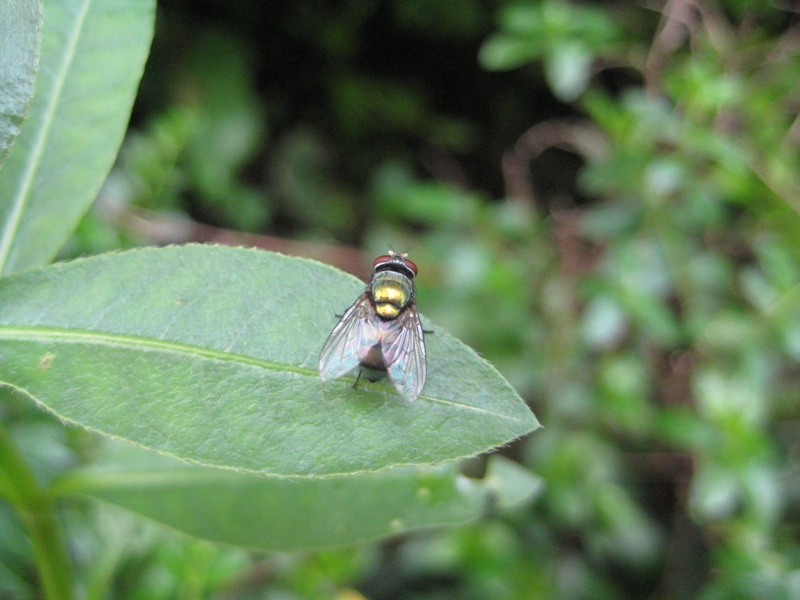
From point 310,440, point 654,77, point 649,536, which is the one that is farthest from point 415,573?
point 654,77

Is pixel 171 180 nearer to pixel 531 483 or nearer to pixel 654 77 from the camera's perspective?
pixel 531 483

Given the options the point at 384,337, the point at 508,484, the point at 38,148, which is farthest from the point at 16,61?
the point at 508,484

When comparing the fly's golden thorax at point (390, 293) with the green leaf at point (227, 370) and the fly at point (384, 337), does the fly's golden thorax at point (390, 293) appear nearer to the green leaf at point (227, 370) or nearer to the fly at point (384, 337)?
the fly at point (384, 337)

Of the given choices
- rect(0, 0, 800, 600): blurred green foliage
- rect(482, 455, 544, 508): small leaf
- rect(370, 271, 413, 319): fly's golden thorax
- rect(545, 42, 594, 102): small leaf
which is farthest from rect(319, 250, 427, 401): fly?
rect(545, 42, 594, 102): small leaf

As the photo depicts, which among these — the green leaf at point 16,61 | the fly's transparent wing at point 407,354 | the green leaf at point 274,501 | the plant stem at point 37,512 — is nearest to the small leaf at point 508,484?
the green leaf at point 274,501

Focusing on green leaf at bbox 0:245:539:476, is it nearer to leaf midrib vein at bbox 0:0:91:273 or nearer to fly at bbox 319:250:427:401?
fly at bbox 319:250:427:401

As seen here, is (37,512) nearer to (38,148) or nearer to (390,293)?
(38,148)
